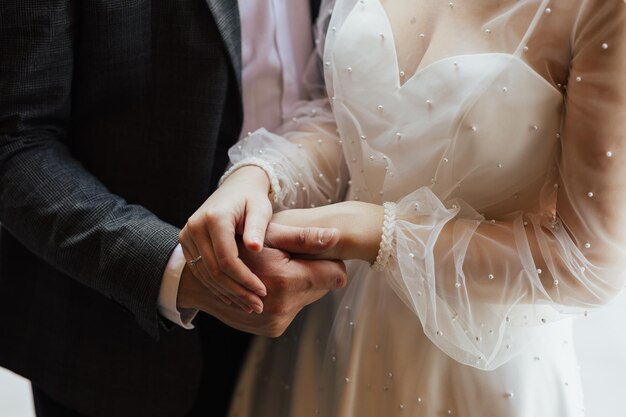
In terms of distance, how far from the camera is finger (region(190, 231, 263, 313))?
0.96 m

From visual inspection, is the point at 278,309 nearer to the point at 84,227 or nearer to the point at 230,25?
the point at 84,227

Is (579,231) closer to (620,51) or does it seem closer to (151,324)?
(620,51)

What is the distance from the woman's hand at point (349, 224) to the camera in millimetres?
990

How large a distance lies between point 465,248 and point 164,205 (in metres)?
0.49

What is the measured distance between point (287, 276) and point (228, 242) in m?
0.09

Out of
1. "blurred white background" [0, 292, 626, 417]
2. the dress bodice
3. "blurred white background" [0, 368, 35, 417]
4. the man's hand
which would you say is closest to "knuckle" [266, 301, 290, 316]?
the man's hand

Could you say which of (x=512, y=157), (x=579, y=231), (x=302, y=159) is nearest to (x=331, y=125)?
(x=302, y=159)

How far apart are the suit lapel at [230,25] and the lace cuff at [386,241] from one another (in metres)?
0.33

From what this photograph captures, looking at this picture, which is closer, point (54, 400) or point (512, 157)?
point (512, 157)

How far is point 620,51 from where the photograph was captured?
2.70 ft

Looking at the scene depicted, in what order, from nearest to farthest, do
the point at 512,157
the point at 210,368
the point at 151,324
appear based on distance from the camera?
the point at 512,157 < the point at 151,324 < the point at 210,368

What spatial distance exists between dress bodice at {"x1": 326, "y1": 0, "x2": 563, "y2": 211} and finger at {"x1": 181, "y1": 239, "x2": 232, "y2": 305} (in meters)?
0.27

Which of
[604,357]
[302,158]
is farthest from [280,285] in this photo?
[604,357]

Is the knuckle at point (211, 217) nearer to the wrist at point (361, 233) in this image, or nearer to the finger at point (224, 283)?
the finger at point (224, 283)
